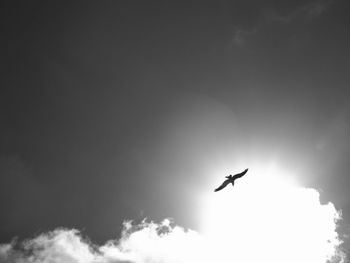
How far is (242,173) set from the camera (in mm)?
52156

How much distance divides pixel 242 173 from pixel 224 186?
4.45m

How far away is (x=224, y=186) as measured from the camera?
5359cm
